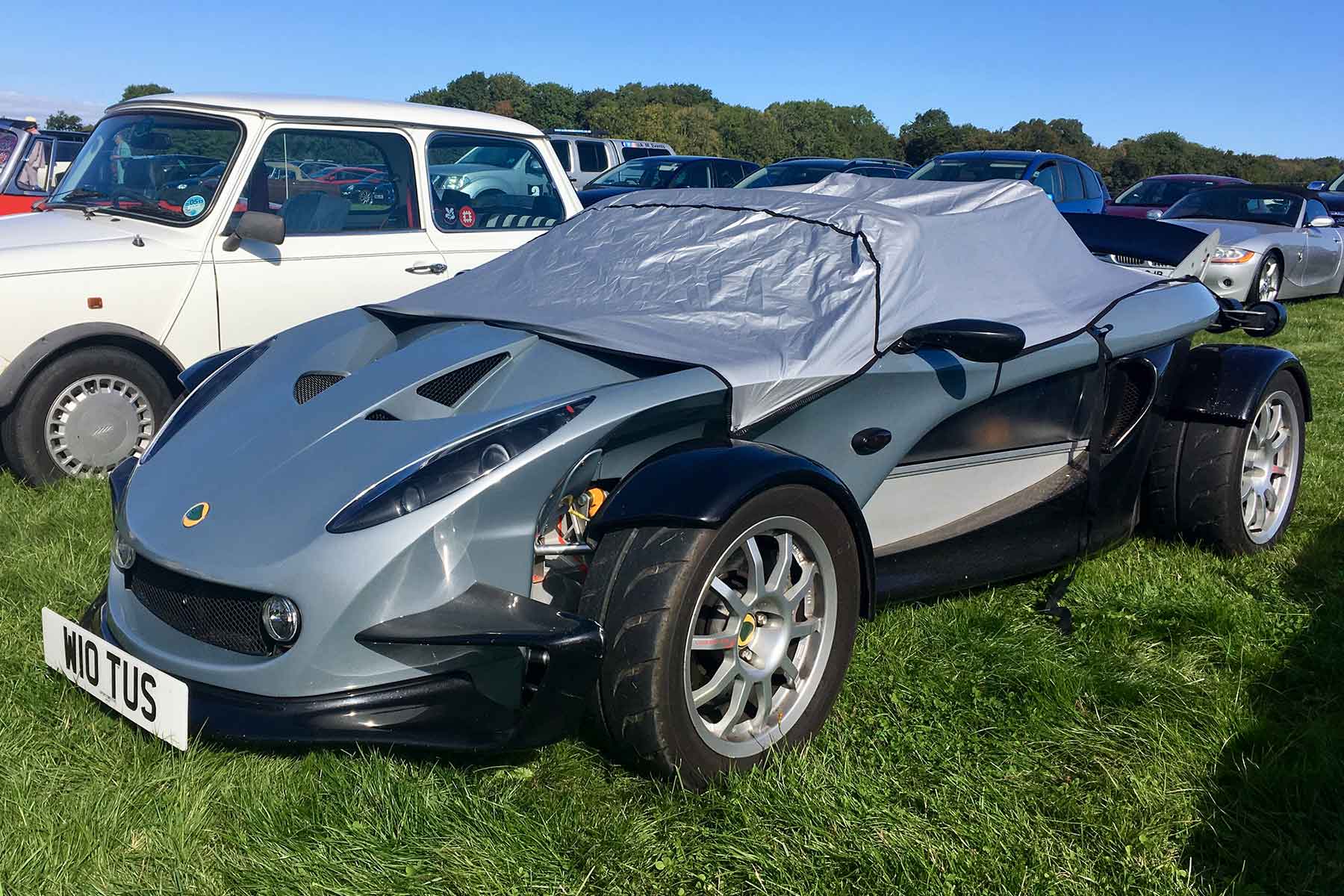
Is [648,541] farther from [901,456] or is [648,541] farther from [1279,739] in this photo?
[1279,739]

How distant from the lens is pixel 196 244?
540cm

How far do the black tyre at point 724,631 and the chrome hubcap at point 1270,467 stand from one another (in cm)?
225

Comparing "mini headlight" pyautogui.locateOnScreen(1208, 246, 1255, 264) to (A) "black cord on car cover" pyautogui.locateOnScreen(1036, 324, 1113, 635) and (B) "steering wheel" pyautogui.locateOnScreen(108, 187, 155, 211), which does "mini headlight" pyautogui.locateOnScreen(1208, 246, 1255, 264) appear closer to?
(A) "black cord on car cover" pyautogui.locateOnScreen(1036, 324, 1113, 635)

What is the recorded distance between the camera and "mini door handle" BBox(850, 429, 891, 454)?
322cm

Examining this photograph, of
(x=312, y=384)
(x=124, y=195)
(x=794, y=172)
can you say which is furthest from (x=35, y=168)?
(x=794, y=172)

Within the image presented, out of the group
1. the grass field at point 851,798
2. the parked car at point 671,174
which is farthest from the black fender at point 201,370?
the parked car at point 671,174

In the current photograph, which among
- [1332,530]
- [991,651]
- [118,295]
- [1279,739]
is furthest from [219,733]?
[1332,530]

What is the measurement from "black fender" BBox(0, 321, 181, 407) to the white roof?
1278 millimetres

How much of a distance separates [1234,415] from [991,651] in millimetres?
1472

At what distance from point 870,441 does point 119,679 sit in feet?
6.69

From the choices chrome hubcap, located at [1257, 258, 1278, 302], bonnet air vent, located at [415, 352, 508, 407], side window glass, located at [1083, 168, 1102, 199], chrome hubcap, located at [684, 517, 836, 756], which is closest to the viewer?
chrome hubcap, located at [684, 517, 836, 756]

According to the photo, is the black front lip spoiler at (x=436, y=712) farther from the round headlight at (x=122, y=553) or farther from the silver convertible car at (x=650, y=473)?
the round headlight at (x=122, y=553)

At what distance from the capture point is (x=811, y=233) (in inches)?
142

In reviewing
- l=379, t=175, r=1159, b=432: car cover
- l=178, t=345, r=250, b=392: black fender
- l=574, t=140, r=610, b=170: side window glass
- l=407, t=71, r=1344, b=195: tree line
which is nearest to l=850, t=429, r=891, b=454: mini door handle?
l=379, t=175, r=1159, b=432: car cover
